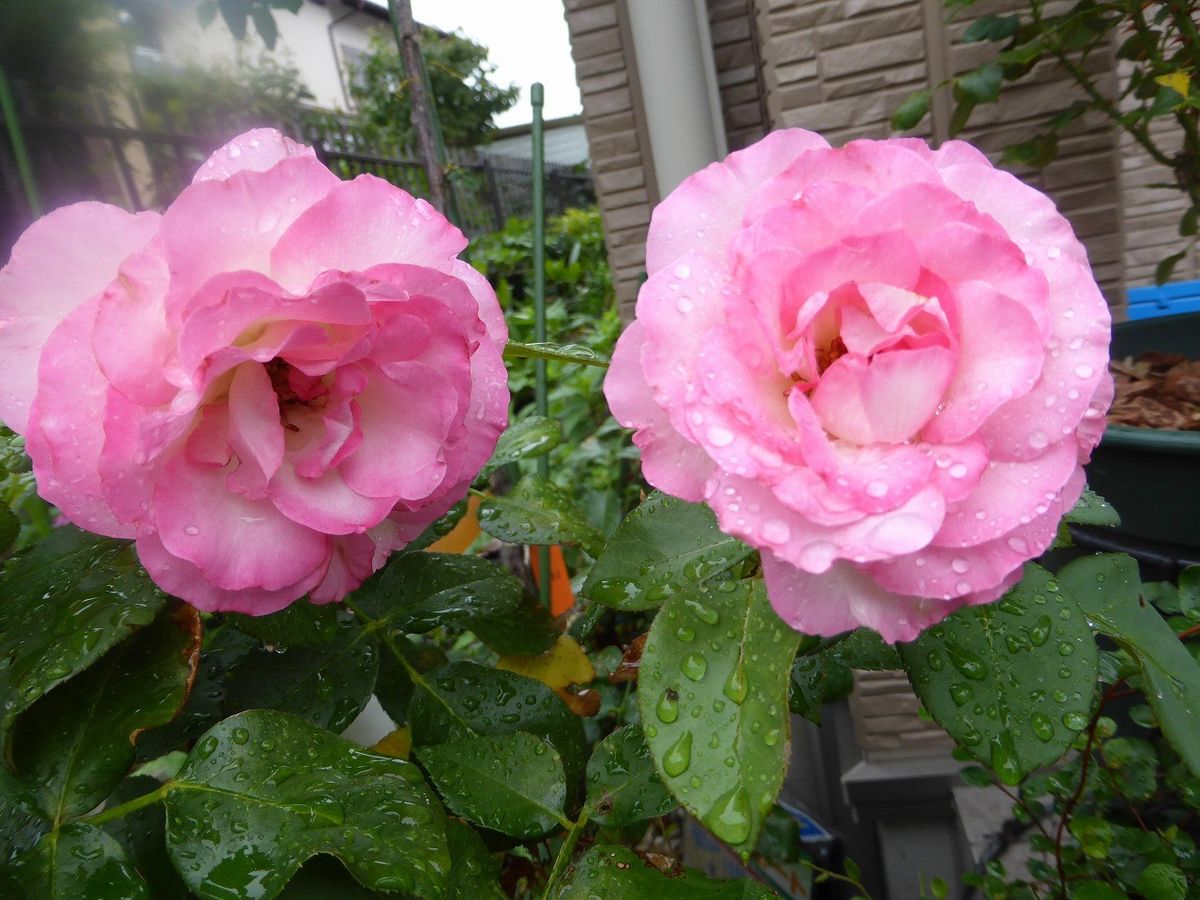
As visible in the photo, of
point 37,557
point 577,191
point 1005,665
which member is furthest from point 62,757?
point 577,191

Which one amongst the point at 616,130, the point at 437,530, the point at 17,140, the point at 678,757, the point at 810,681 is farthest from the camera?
the point at 616,130

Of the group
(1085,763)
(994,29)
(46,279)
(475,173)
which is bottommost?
(1085,763)

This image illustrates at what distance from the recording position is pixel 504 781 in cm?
54

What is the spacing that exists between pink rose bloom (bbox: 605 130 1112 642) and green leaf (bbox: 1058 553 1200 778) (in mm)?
204

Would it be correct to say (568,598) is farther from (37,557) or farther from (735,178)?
(735,178)

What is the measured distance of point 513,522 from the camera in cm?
71

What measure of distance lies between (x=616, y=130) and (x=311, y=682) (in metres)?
2.21

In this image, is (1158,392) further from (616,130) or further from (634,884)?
(616,130)

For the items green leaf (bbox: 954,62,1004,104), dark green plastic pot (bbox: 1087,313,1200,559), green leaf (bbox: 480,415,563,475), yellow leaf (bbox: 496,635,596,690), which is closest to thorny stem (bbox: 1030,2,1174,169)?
green leaf (bbox: 954,62,1004,104)

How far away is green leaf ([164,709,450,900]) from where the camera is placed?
0.39 meters

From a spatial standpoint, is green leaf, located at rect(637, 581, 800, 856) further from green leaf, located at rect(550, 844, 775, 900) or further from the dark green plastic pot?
the dark green plastic pot

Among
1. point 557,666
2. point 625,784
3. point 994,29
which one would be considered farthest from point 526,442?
point 994,29

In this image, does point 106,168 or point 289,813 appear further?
point 106,168

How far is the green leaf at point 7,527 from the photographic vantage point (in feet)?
1.73
